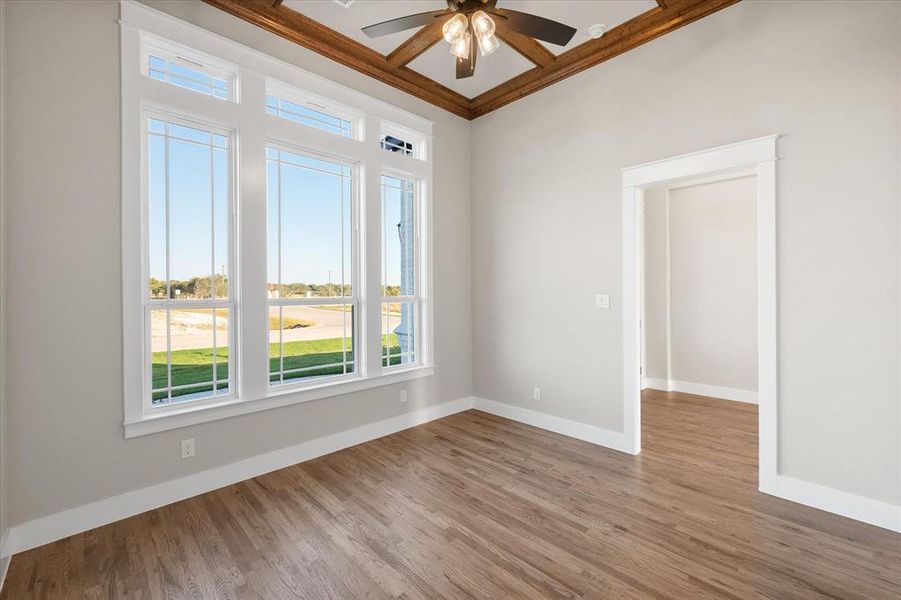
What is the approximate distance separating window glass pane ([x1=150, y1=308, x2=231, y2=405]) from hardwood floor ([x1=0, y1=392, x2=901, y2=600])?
2.45ft

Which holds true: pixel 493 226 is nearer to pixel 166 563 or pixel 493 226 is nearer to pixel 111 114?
pixel 111 114

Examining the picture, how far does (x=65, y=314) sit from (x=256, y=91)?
199 centimetres

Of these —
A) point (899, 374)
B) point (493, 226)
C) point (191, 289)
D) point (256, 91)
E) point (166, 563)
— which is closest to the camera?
point (166, 563)

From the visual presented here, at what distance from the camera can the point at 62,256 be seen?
2328 millimetres

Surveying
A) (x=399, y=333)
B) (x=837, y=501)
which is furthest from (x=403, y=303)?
(x=837, y=501)

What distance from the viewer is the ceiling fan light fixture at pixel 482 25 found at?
2285 mm

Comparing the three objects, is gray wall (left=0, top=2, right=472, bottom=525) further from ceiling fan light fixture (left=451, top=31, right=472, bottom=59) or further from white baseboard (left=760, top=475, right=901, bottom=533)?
white baseboard (left=760, top=475, right=901, bottom=533)

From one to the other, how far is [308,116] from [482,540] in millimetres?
3493

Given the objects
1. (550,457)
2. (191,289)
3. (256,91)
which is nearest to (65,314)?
(191,289)

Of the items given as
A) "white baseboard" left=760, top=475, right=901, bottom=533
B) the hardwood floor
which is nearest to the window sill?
the hardwood floor

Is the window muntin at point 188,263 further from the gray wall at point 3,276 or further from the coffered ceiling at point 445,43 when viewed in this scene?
the coffered ceiling at point 445,43

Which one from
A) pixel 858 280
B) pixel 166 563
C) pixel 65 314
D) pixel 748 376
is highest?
pixel 858 280

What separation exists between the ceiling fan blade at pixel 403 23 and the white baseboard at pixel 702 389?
522 centimetres

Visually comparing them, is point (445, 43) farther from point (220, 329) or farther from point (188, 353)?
point (188, 353)
